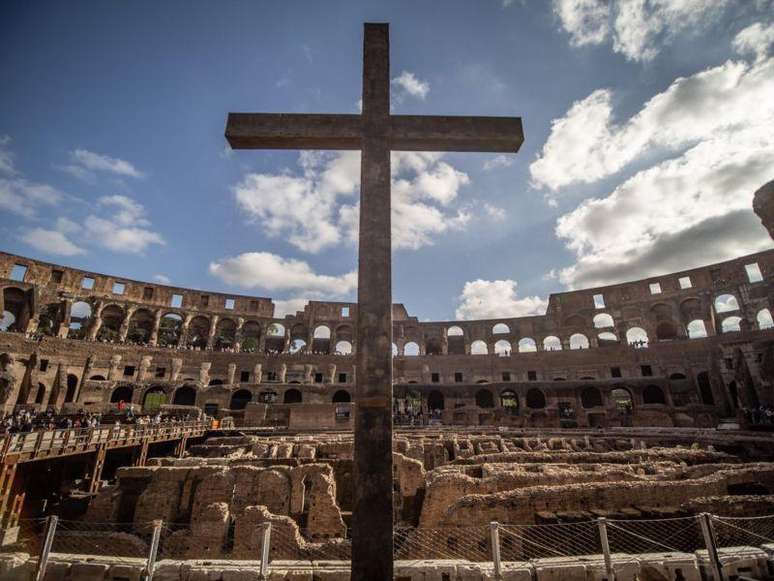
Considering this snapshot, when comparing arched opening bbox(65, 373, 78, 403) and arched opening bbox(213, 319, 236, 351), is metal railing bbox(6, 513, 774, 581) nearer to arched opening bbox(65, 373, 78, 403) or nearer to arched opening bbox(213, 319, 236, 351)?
arched opening bbox(65, 373, 78, 403)

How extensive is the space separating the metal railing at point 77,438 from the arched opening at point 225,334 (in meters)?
25.2

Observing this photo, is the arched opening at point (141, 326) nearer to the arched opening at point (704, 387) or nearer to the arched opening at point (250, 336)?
the arched opening at point (250, 336)

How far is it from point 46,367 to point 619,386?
48.6 metres

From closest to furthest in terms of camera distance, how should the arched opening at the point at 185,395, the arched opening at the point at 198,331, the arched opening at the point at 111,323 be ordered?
the arched opening at the point at 185,395 → the arched opening at the point at 111,323 → the arched opening at the point at 198,331

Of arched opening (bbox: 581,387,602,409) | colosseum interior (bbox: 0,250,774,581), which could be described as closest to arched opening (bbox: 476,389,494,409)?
colosseum interior (bbox: 0,250,774,581)

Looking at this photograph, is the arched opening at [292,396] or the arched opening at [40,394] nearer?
the arched opening at [40,394]

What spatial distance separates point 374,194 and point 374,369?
1.54 meters

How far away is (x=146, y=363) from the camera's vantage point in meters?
35.2

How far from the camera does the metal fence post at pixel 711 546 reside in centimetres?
398

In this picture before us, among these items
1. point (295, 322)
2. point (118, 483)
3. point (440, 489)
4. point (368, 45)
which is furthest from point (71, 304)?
point (368, 45)

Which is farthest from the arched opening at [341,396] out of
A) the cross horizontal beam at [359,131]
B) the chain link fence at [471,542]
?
the cross horizontal beam at [359,131]

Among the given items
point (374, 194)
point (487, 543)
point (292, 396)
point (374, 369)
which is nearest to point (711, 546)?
point (487, 543)

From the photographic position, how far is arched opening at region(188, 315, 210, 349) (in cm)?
4572

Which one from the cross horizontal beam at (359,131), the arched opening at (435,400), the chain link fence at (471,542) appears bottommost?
the chain link fence at (471,542)
